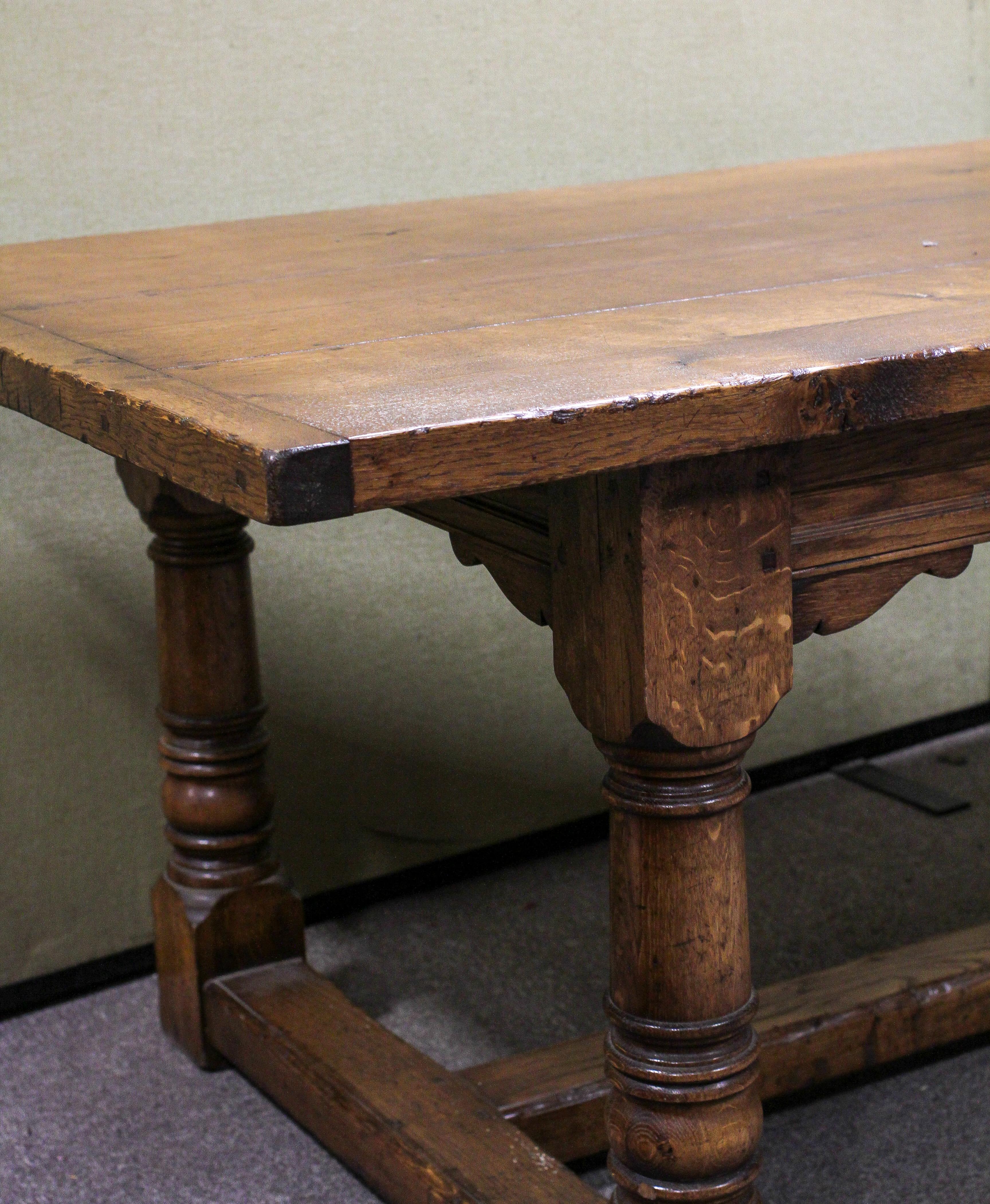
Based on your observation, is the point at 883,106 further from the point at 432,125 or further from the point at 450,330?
the point at 450,330

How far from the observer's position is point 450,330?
1.04 meters

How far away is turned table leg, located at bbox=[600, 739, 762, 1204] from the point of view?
1.03 m

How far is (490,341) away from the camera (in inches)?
39.0

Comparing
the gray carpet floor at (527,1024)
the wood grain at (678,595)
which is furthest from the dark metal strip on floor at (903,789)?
the wood grain at (678,595)

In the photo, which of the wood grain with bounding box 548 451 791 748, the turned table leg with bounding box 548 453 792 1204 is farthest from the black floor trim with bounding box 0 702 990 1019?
the wood grain with bounding box 548 451 791 748

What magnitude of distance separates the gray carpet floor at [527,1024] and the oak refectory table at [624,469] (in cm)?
7

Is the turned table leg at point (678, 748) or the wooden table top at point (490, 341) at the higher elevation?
the wooden table top at point (490, 341)

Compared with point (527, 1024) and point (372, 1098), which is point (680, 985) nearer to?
point (372, 1098)

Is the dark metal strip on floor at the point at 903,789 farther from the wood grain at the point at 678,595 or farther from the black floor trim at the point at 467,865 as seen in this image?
the wood grain at the point at 678,595

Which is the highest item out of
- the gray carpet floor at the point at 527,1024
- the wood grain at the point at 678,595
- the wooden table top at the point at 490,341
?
the wooden table top at the point at 490,341

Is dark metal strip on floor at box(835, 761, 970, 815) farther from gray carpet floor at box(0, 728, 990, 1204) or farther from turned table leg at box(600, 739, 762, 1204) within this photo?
turned table leg at box(600, 739, 762, 1204)

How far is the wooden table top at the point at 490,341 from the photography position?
2.60 ft

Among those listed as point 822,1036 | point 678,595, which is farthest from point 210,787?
point 678,595

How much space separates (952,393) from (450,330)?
313 millimetres
